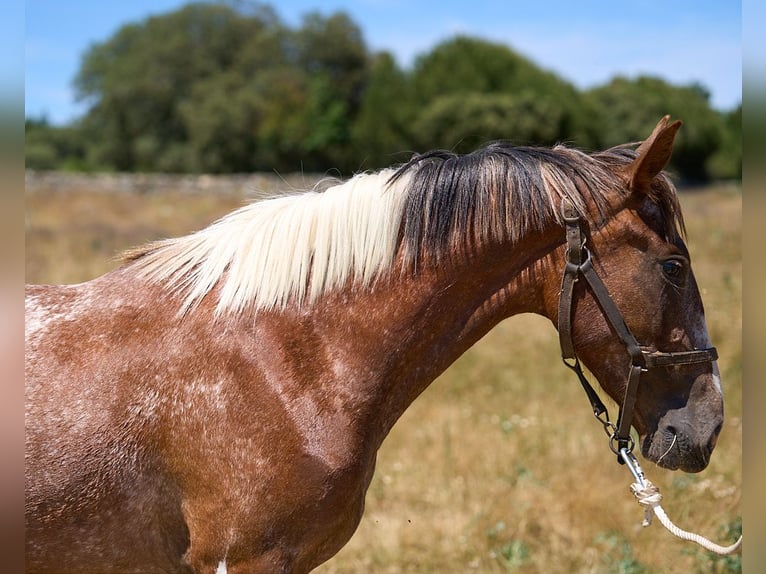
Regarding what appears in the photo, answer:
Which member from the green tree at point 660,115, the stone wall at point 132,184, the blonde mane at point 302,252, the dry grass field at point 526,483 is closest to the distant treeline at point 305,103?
the green tree at point 660,115

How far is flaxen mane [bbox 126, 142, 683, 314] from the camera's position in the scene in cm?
250

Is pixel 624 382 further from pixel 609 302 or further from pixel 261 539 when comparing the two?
pixel 261 539

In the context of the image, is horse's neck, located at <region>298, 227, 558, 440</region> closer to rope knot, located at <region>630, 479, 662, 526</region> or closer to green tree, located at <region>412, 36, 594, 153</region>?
rope knot, located at <region>630, 479, 662, 526</region>

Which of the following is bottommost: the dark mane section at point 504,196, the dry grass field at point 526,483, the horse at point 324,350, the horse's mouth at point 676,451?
the dry grass field at point 526,483

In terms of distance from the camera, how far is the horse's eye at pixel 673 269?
2439 mm

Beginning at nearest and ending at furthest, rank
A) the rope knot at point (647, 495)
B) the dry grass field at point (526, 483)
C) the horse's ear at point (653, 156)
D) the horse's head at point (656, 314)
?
the horse's ear at point (653, 156) → the horse's head at point (656, 314) → the rope knot at point (647, 495) → the dry grass field at point (526, 483)

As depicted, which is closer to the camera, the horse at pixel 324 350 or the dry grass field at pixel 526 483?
the horse at pixel 324 350

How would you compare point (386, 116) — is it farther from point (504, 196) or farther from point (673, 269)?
point (673, 269)

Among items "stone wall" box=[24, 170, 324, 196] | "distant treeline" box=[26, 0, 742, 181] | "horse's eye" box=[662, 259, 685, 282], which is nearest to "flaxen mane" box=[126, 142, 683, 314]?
"horse's eye" box=[662, 259, 685, 282]

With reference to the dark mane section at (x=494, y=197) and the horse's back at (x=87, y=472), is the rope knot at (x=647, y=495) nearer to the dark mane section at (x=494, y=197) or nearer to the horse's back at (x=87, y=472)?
the dark mane section at (x=494, y=197)

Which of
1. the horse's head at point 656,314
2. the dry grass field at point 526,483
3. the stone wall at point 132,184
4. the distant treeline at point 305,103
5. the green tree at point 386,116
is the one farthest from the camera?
the green tree at point 386,116

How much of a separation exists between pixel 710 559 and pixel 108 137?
55490mm

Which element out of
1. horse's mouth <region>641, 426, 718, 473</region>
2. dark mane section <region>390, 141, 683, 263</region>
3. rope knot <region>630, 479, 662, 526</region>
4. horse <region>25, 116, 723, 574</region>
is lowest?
rope knot <region>630, 479, 662, 526</region>

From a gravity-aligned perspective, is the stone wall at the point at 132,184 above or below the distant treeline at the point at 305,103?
below
